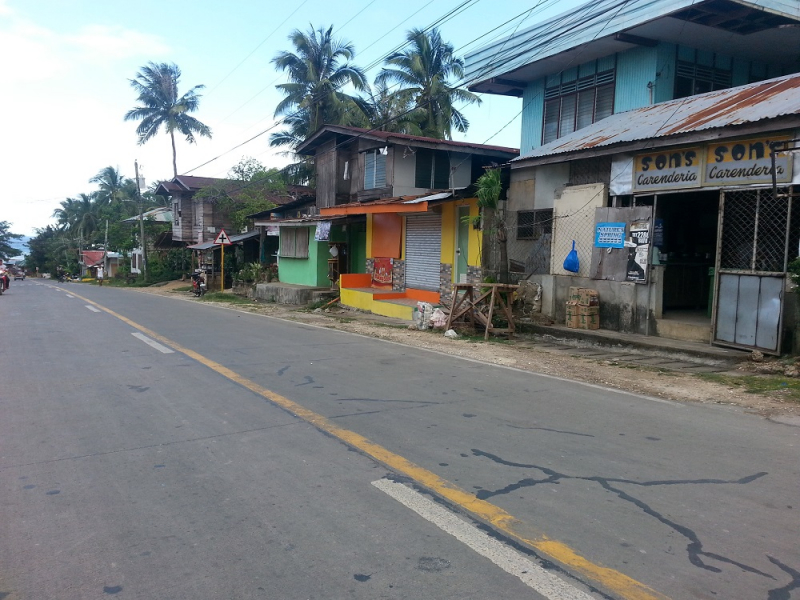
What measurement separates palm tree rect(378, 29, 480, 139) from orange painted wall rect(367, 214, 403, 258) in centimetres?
1376

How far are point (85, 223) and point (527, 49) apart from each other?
210ft

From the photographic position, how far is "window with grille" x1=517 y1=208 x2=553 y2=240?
1455 cm

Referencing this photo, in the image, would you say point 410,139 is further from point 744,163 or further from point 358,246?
point 744,163

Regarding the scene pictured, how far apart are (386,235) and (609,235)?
1017 cm

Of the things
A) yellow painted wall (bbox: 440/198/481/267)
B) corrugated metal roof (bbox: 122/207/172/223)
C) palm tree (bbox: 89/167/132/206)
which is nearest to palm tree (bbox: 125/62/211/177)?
corrugated metal roof (bbox: 122/207/172/223)

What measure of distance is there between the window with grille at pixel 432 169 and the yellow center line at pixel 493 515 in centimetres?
1557

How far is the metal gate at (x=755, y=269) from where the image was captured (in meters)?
9.71

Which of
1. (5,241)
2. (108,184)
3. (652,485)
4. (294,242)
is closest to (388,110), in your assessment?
(294,242)

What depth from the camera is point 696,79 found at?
15.7m

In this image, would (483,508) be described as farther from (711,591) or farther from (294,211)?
(294,211)

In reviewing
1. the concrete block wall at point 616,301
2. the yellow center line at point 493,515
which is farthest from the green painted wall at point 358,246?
Answer: the yellow center line at point 493,515

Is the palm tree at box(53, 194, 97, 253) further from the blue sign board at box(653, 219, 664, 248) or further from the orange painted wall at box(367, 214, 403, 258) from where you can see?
the blue sign board at box(653, 219, 664, 248)

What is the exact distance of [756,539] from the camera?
152 inches

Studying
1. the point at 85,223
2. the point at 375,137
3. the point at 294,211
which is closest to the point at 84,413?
the point at 375,137
